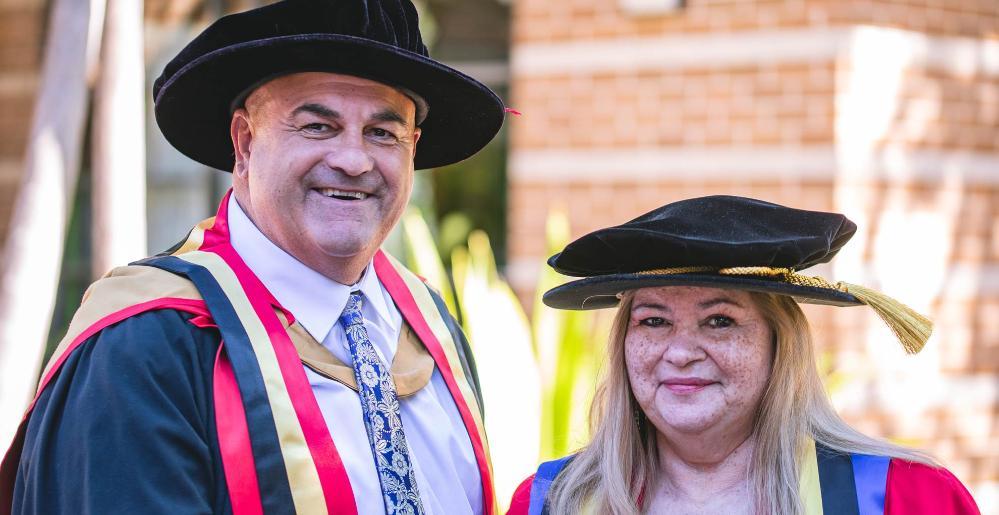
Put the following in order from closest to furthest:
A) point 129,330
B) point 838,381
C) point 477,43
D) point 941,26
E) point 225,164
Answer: point 129,330 → point 225,164 → point 838,381 → point 941,26 → point 477,43

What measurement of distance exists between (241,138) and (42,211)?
1357 millimetres

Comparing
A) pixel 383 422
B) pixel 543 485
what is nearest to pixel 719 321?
pixel 543 485

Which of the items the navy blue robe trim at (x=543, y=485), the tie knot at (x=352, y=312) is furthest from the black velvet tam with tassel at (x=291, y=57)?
the navy blue robe trim at (x=543, y=485)

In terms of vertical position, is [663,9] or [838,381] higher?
[663,9]

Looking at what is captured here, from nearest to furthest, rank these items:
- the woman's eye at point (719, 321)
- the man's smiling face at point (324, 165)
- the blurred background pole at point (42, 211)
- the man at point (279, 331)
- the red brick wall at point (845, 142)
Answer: the man at point (279, 331) → the woman's eye at point (719, 321) → the man's smiling face at point (324, 165) → the blurred background pole at point (42, 211) → the red brick wall at point (845, 142)

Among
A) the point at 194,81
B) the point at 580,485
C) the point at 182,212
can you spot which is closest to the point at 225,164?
the point at 194,81

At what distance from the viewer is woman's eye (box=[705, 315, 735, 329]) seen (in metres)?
2.38

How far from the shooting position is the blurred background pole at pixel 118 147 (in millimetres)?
3705

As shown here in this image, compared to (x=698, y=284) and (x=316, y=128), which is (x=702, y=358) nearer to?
(x=698, y=284)

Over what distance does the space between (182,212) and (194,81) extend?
4.54 metres

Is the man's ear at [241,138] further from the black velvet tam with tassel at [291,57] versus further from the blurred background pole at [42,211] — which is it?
the blurred background pole at [42,211]

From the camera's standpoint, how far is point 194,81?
2.57 metres

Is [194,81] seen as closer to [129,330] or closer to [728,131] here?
[129,330]

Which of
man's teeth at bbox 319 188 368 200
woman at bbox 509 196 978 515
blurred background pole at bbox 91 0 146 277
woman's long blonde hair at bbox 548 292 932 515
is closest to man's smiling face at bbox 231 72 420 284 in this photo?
man's teeth at bbox 319 188 368 200
